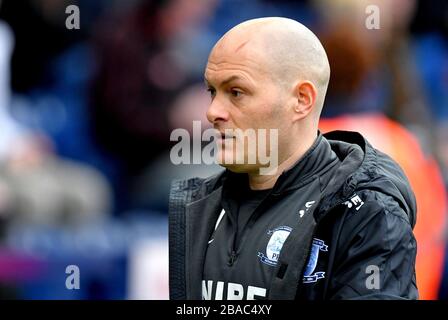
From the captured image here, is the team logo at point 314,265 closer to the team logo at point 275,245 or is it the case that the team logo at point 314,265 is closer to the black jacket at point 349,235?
the black jacket at point 349,235

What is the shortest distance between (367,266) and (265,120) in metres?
0.65

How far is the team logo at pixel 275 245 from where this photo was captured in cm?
332

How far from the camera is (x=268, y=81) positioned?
3.44 metres

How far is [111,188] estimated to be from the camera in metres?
7.12

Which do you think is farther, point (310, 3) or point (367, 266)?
point (310, 3)

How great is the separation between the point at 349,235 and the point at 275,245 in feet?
0.92

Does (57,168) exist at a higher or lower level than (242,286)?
higher

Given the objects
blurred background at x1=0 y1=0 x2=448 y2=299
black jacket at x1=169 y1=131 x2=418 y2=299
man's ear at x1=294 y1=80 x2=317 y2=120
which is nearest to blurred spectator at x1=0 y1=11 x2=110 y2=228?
blurred background at x1=0 y1=0 x2=448 y2=299

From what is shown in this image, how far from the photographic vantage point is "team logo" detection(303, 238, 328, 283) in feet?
10.5

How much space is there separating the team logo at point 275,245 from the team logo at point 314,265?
0.14 metres

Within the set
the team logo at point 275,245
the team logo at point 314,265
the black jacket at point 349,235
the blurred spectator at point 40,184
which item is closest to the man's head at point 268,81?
the black jacket at point 349,235

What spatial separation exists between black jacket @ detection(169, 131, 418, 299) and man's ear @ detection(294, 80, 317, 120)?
12 centimetres
